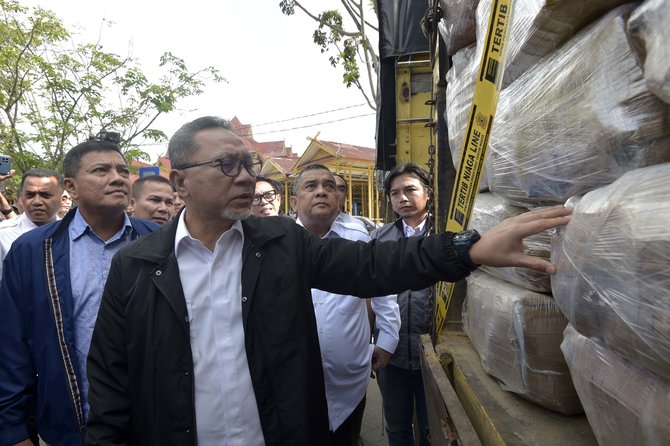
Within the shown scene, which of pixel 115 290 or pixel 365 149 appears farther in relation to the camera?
pixel 365 149

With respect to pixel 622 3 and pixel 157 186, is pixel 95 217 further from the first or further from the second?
pixel 622 3

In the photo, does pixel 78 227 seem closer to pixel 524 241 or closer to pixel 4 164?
pixel 524 241

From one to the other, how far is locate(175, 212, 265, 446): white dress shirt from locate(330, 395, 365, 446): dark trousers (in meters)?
0.89

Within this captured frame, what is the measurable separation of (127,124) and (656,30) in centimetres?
1083

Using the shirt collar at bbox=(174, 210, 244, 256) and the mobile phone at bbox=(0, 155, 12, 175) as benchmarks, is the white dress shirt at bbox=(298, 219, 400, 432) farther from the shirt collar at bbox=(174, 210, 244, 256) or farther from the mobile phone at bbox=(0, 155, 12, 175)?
the mobile phone at bbox=(0, 155, 12, 175)

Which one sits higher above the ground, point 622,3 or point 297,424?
point 622,3

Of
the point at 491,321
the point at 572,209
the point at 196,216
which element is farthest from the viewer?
the point at 196,216

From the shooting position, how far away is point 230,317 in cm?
150

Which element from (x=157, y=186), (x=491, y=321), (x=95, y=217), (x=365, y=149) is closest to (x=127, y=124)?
(x=157, y=186)

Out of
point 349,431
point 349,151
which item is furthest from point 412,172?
point 349,151

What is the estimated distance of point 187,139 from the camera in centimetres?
164

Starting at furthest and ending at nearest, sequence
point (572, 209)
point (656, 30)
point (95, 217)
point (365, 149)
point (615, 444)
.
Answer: point (365, 149)
point (95, 217)
point (572, 209)
point (615, 444)
point (656, 30)

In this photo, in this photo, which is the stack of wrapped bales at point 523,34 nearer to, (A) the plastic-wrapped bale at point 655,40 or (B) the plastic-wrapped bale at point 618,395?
(A) the plastic-wrapped bale at point 655,40

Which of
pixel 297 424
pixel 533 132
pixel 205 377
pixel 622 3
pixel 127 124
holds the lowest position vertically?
pixel 297 424
